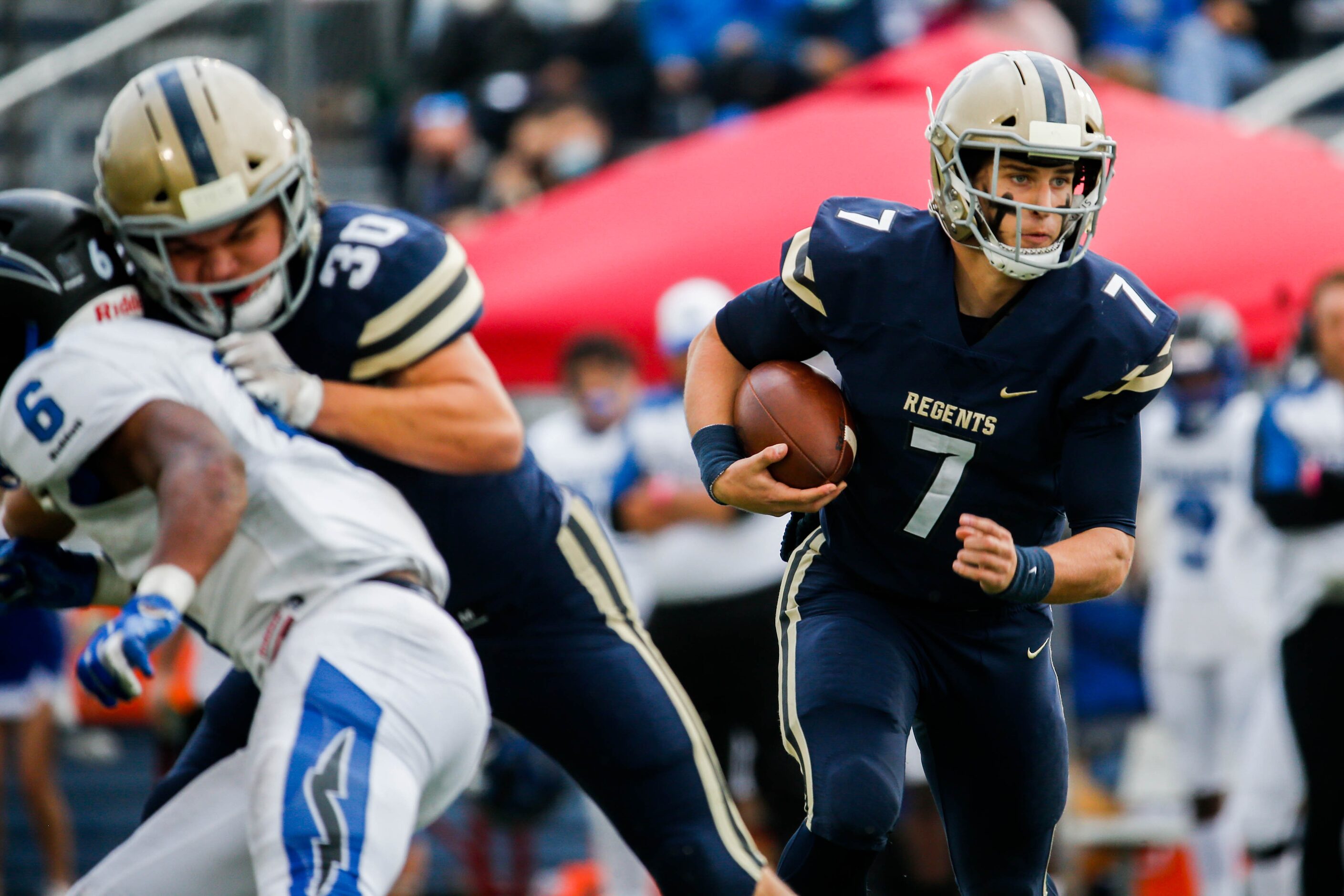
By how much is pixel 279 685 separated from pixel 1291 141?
6.29 m

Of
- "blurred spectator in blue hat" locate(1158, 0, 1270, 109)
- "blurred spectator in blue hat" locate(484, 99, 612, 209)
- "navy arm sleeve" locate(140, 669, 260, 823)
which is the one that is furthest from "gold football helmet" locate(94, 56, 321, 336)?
"blurred spectator in blue hat" locate(1158, 0, 1270, 109)

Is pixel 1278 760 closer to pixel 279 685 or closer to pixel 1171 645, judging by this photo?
pixel 1171 645

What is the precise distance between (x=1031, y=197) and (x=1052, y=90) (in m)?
0.20

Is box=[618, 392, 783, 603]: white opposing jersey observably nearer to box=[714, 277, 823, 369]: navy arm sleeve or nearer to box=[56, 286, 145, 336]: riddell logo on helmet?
box=[714, 277, 823, 369]: navy arm sleeve

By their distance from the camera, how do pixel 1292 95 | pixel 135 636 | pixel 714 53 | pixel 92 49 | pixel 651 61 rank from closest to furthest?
1. pixel 135 636
2. pixel 92 49
3. pixel 1292 95
4. pixel 714 53
5. pixel 651 61

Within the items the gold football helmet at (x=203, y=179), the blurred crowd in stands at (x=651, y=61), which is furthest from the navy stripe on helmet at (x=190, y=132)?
the blurred crowd in stands at (x=651, y=61)

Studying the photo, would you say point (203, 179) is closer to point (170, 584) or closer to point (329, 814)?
point (170, 584)

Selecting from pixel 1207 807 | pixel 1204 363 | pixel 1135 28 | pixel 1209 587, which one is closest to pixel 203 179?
pixel 1204 363

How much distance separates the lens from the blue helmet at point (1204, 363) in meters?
6.30

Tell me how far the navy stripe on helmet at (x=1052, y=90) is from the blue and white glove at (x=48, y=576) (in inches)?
73.8

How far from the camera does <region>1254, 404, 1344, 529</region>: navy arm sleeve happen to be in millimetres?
5590

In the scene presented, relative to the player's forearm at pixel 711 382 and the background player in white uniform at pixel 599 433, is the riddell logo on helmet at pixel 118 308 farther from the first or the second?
the background player in white uniform at pixel 599 433

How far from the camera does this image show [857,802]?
2.94m

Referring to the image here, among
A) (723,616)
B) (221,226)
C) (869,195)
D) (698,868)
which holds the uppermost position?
(221,226)
